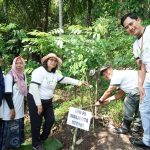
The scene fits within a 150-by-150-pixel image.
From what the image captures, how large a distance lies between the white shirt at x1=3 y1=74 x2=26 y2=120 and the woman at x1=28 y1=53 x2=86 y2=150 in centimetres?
21

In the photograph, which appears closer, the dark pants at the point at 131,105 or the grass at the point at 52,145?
the dark pants at the point at 131,105

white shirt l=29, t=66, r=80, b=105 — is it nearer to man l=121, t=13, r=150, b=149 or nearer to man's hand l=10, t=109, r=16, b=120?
man's hand l=10, t=109, r=16, b=120

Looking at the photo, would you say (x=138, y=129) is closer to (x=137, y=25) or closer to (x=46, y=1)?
(x=137, y=25)

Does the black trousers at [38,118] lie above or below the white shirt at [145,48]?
below

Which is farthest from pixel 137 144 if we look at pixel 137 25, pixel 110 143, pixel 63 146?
pixel 137 25

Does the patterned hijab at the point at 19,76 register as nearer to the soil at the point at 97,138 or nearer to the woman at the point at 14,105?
the woman at the point at 14,105

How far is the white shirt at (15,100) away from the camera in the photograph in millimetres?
5287

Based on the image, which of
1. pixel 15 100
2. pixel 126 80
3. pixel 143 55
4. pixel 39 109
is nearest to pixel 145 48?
pixel 143 55

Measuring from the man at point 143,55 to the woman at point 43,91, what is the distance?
3.65ft

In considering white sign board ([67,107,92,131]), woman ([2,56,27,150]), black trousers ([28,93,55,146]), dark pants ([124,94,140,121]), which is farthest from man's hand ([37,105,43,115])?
dark pants ([124,94,140,121])

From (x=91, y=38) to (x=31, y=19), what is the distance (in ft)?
31.7

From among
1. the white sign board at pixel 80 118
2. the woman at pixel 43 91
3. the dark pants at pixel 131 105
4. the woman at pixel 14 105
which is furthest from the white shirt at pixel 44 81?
the dark pants at pixel 131 105

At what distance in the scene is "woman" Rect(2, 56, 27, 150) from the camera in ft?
17.4

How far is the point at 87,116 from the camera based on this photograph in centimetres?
474
